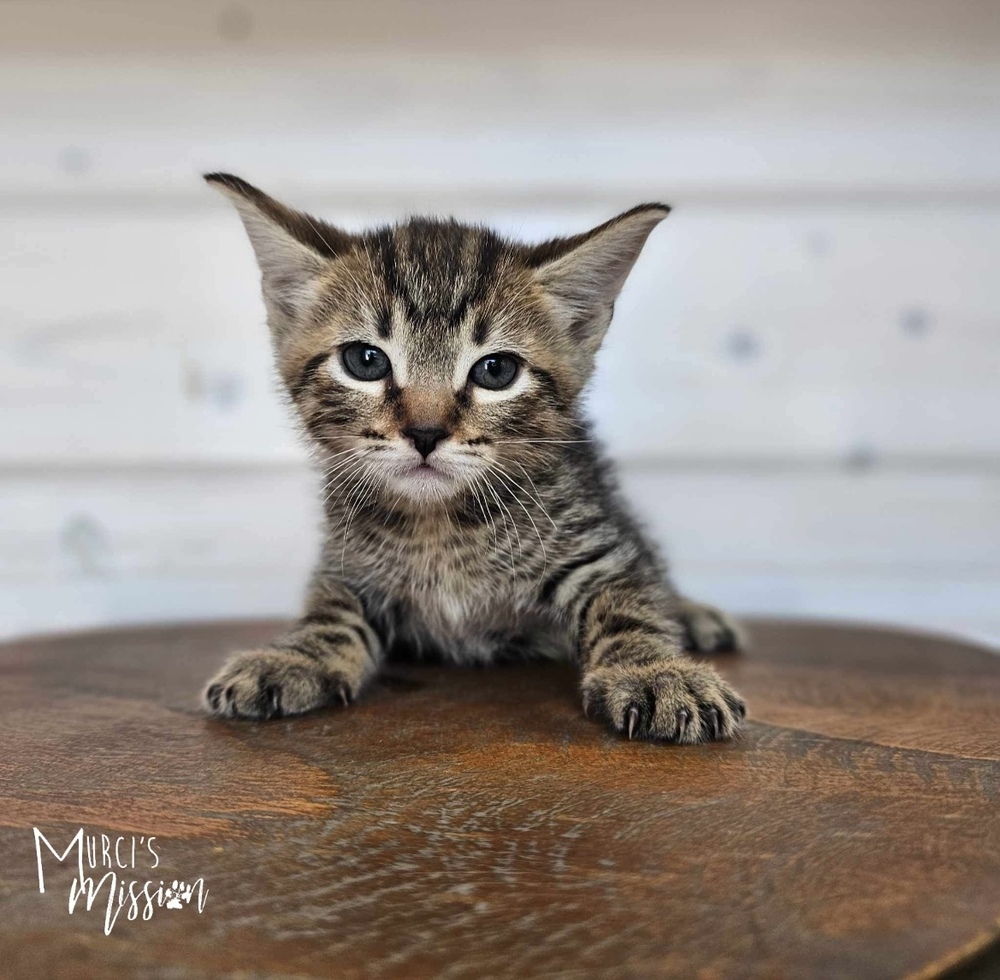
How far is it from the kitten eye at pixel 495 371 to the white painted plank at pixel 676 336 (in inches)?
26.8

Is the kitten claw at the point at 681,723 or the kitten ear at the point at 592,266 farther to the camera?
the kitten ear at the point at 592,266

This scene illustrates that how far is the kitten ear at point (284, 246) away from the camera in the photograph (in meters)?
1.10

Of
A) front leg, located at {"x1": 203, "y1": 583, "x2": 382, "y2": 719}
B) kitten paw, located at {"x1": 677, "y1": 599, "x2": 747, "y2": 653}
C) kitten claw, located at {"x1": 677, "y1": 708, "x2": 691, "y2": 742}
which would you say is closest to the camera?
kitten claw, located at {"x1": 677, "y1": 708, "x2": 691, "y2": 742}

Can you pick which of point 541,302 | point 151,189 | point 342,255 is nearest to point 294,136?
point 151,189

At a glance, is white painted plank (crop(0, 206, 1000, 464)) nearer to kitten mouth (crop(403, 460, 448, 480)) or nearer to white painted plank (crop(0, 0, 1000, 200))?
white painted plank (crop(0, 0, 1000, 200))

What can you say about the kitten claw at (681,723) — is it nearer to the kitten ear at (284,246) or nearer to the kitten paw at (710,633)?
the kitten paw at (710,633)

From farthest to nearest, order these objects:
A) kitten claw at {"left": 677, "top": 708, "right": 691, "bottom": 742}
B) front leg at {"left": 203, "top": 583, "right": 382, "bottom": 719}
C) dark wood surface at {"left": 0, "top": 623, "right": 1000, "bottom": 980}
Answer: front leg at {"left": 203, "top": 583, "right": 382, "bottom": 719} < kitten claw at {"left": 677, "top": 708, "right": 691, "bottom": 742} < dark wood surface at {"left": 0, "top": 623, "right": 1000, "bottom": 980}

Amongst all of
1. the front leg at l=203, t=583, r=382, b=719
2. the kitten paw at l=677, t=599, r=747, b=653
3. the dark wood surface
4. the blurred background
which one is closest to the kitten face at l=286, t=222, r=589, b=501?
the front leg at l=203, t=583, r=382, b=719

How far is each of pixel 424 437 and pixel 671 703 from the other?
15.7 inches

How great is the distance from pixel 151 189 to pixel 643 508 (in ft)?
3.80

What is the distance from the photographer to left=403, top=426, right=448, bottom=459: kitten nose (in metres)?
1.04

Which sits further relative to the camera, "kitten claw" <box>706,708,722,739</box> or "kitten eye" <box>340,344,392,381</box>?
"kitten eye" <box>340,344,392,381</box>

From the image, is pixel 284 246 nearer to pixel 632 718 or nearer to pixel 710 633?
pixel 632 718

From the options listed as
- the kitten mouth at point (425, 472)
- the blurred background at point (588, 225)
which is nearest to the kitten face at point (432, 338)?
the kitten mouth at point (425, 472)
